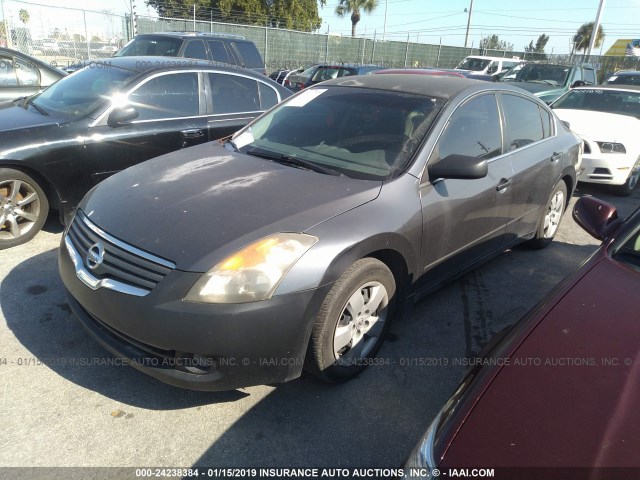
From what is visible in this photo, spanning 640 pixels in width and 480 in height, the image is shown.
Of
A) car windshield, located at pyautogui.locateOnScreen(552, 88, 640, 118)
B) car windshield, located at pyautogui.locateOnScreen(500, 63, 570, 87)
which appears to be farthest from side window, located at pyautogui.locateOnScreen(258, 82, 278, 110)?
car windshield, located at pyautogui.locateOnScreen(500, 63, 570, 87)

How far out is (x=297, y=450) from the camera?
2297 millimetres

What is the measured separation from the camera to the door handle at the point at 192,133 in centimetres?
493

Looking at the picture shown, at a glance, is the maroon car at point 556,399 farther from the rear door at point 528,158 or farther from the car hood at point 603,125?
the car hood at point 603,125

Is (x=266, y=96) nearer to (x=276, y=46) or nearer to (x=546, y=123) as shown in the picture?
(x=546, y=123)

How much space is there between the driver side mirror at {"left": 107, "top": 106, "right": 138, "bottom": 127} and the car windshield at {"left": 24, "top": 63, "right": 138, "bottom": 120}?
9.0 inches

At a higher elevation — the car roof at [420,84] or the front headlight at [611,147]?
the car roof at [420,84]

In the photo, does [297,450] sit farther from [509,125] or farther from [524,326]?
[509,125]

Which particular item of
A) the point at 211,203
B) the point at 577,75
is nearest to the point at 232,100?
the point at 211,203

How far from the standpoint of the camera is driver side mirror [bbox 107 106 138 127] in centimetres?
441

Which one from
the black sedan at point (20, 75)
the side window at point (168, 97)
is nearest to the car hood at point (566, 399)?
the side window at point (168, 97)

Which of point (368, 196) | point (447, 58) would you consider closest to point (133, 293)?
point (368, 196)

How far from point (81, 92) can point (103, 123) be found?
2.25 feet

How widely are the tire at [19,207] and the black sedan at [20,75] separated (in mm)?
2966

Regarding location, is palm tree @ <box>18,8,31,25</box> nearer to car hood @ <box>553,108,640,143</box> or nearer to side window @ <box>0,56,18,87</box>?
side window @ <box>0,56,18,87</box>
